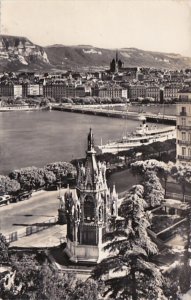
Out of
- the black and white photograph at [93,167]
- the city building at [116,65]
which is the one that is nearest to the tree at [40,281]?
the black and white photograph at [93,167]

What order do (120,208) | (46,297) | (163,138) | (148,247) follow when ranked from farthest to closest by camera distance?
(163,138) → (120,208) → (148,247) → (46,297)

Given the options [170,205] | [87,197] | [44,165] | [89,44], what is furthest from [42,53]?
[170,205]

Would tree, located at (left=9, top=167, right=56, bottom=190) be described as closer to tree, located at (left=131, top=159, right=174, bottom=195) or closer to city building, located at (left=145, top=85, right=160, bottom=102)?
tree, located at (left=131, top=159, right=174, bottom=195)

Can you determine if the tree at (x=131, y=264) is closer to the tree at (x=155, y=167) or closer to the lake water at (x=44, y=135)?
the tree at (x=155, y=167)

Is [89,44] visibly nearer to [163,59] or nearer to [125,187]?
[163,59]

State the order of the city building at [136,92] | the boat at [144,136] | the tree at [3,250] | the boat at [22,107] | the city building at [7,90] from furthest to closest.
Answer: the city building at [136,92] → the boat at [144,136] → the boat at [22,107] → the city building at [7,90] → the tree at [3,250]

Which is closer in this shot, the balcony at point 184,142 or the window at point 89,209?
the window at point 89,209
